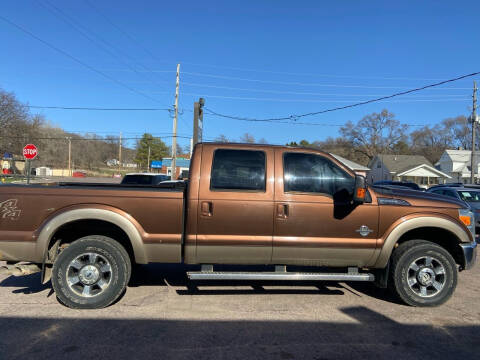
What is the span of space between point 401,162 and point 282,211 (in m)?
55.8

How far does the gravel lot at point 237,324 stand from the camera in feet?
10.5

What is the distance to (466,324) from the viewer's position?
154 inches

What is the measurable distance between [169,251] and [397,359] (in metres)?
2.63

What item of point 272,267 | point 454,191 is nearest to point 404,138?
point 454,191

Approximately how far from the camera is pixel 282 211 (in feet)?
13.6

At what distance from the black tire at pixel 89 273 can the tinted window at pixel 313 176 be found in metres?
2.24

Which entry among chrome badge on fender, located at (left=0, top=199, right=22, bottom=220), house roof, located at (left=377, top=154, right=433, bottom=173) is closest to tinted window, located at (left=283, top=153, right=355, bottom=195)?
chrome badge on fender, located at (left=0, top=199, right=22, bottom=220)

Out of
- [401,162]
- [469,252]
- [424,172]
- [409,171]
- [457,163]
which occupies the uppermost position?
[457,163]

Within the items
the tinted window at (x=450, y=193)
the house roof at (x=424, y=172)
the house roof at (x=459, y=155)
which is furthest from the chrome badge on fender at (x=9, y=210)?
the house roof at (x=459, y=155)

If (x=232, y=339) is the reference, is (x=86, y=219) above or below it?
above

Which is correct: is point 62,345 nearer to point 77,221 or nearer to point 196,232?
point 77,221

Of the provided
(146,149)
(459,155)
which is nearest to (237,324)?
(459,155)

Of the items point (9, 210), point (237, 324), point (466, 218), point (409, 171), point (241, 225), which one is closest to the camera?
point (237, 324)

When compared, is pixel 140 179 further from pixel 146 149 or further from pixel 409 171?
pixel 146 149
